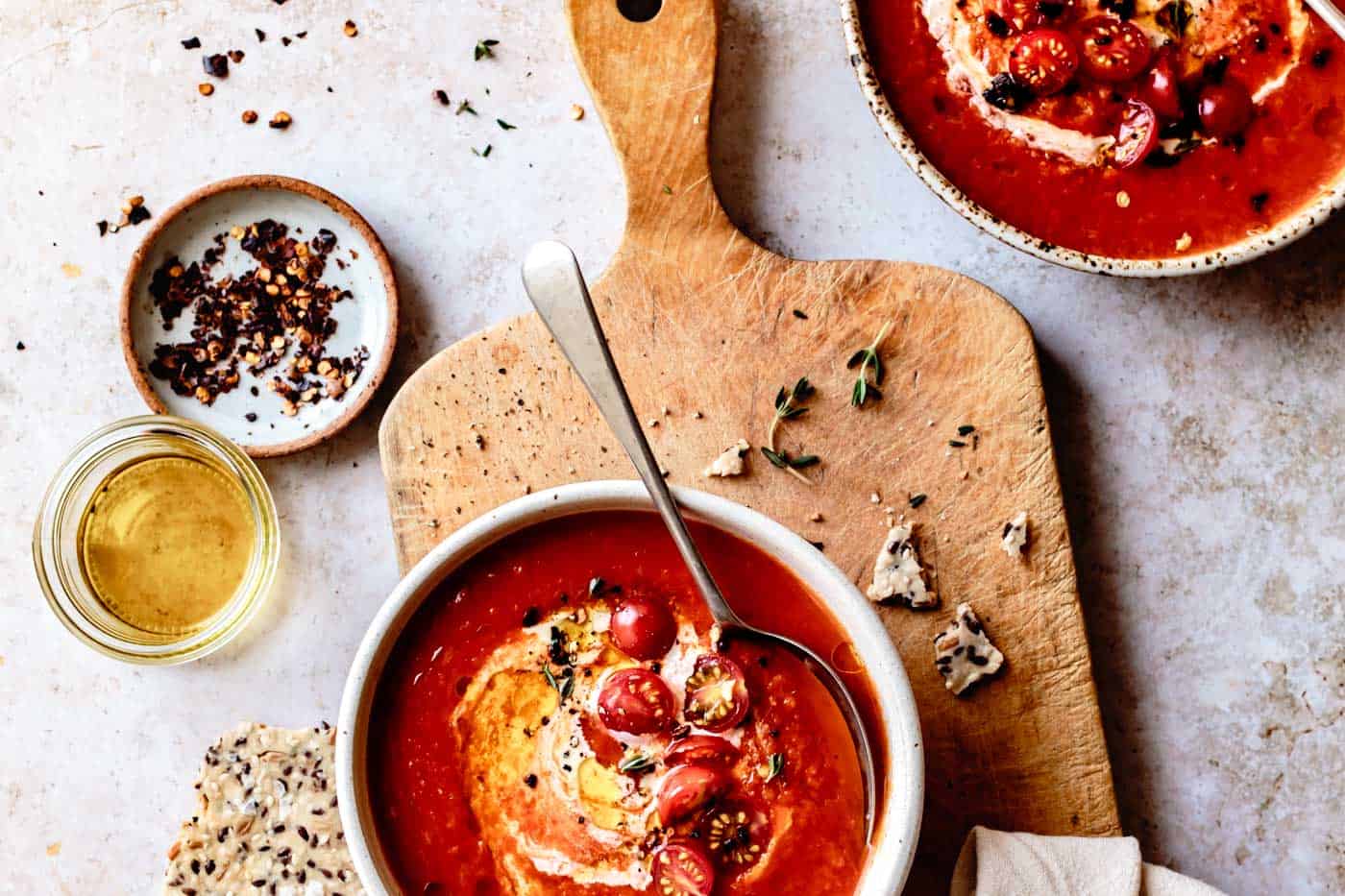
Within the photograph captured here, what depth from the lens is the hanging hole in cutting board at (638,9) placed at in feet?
8.33

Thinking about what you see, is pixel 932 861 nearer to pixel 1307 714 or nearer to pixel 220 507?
pixel 1307 714

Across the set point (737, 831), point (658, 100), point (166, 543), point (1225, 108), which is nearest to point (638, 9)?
point (658, 100)

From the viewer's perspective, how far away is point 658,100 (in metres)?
2.47

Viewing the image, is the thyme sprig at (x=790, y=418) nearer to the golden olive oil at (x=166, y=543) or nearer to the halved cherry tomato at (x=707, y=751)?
the halved cherry tomato at (x=707, y=751)

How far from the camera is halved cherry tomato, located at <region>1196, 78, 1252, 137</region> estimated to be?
7.65 ft

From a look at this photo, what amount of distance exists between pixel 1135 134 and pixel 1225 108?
6.5 inches

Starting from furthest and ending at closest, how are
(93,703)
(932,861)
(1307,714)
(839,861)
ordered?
(93,703), (1307,714), (932,861), (839,861)

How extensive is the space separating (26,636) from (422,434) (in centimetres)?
106

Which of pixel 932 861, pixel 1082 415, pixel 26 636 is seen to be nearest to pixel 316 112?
pixel 26 636

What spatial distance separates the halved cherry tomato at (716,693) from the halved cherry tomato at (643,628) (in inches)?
2.8

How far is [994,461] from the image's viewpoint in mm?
2410

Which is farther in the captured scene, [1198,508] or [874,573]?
[1198,508]

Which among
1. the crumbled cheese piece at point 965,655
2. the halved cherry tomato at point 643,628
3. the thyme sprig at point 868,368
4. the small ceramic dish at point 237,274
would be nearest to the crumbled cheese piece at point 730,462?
the thyme sprig at point 868,368

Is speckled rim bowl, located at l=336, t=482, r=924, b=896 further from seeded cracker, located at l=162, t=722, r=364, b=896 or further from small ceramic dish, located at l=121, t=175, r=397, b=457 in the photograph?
small ceramic dish, located at l=121, t=175, r=397, b=457
